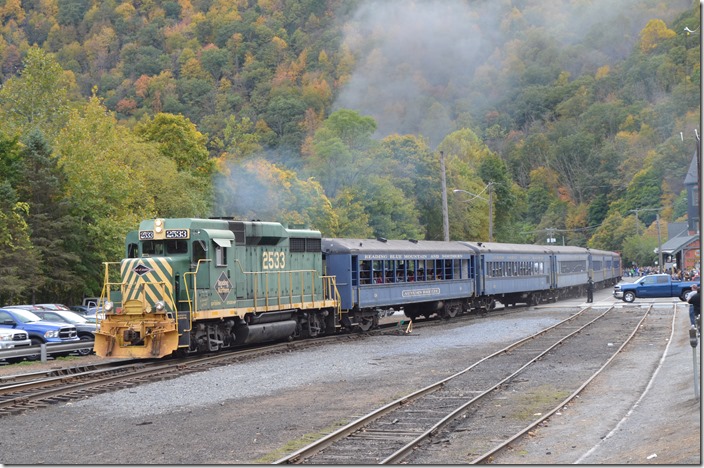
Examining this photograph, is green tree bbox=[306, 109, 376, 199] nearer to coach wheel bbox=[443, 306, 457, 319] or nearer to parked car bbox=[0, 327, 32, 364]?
coach wheel bbox=[443, 306, 457, 319]

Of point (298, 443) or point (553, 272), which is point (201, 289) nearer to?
point (298, 443)

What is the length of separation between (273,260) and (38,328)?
714 centimetres

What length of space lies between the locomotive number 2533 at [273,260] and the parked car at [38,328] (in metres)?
6.17

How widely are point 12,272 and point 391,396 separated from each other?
25122mm

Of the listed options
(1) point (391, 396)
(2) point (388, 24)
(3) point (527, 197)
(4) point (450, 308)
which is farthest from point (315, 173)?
(2) point (388, 24)

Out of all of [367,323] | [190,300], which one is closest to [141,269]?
[190,300]

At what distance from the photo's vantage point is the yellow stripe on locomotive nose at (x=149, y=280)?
848 inches

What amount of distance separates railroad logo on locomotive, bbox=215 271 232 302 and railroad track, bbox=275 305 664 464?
6.67m

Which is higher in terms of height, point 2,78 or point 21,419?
point 2,78

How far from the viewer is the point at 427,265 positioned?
35.6m

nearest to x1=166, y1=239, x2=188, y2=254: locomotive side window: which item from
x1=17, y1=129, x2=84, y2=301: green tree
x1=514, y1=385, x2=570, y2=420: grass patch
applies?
x1=514, y1=385, x2=570, y2=420: grass patch

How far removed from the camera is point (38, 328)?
1017 inches

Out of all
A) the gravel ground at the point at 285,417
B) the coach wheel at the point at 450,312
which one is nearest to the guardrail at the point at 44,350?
the gravel ground at the point at 285,417

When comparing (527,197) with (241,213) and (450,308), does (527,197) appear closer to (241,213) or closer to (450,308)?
(241,213)
